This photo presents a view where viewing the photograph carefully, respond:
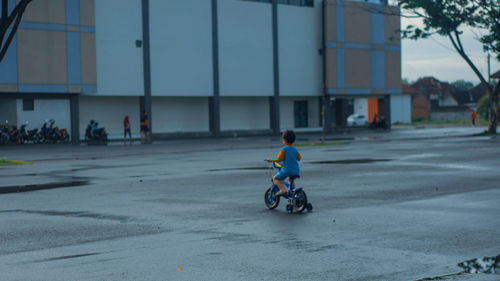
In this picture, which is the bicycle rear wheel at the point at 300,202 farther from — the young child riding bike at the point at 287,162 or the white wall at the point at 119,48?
the white wall at the point at 119,48

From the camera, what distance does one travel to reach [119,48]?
166 ft

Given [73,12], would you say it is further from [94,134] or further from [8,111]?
[94,134]

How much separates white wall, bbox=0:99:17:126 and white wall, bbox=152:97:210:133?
483 inches

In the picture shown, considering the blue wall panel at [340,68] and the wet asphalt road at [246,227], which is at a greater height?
the blue wall panel at [340,68]

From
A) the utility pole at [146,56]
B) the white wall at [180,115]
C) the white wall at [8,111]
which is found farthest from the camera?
the white wall at [180,115]

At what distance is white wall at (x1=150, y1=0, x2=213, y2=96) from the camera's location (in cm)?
5269

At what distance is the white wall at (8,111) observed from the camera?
44938 millimetres

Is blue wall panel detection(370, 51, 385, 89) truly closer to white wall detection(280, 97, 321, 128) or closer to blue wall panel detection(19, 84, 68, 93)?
white wall detection(280, 97, 321, 128)

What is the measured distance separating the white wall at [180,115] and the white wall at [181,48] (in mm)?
2305

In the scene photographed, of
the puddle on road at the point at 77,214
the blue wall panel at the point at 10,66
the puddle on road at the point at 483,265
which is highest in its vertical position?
the blue wall panel at the point at 10,66

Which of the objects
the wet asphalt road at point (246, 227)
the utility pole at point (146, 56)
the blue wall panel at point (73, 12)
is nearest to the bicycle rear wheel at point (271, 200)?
the wet asphalt road at point (246, 227)

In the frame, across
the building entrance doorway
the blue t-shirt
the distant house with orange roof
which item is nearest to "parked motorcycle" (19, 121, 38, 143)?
the building entrance doorway

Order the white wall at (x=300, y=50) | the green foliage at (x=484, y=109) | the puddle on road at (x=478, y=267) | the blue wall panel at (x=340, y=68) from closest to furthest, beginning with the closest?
the puddle on road at (x=478, y=267), the white wall at (x=300, y=50), the blue wall panel at (x=340, y=68), the green foliage at (x=484, y=109)

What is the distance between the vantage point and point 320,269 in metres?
7.38
